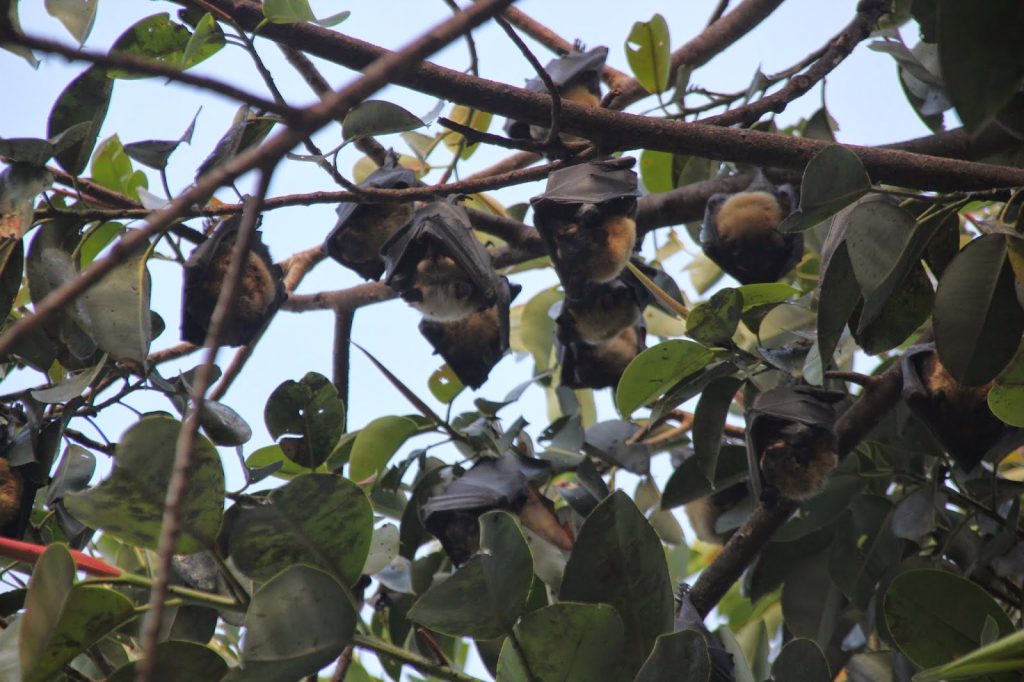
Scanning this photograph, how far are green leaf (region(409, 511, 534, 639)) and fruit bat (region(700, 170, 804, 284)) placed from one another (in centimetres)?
105

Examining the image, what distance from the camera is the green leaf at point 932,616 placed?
104 centimetres

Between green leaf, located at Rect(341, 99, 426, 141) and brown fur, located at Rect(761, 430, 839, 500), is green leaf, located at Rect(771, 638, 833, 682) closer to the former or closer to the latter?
brown fur, located at Rect(761, 430, 839, 500)

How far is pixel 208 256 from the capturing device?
1542mm

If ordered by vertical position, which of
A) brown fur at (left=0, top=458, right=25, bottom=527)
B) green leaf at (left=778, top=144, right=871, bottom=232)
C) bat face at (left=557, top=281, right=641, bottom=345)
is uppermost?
green leaf at (left=778, top=144, right=871, bottom=232)

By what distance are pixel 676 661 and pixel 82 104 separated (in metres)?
1.16

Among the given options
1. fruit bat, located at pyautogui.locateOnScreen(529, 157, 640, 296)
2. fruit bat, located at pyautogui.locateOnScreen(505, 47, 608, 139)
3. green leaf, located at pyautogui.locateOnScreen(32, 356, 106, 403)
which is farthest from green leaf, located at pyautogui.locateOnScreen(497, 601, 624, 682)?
fruit bat, located at pyautogui.locateOnScreen(505, 47, 608, 139)

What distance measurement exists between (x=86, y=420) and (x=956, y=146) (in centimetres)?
149

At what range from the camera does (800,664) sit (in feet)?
3.60

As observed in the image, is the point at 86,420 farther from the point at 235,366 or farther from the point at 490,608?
the point at 490,608

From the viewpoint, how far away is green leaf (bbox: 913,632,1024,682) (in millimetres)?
716

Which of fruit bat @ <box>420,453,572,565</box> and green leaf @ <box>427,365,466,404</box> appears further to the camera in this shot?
green leaf @ <box>427,365,466,404</box>

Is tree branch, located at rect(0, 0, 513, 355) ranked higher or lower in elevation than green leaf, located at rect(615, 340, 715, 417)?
higher

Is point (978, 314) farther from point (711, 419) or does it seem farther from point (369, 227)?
point (369, 227)

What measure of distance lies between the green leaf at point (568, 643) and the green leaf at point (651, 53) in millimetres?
1303
